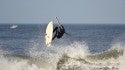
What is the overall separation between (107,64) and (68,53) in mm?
2996

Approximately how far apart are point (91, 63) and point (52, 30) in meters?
3.14

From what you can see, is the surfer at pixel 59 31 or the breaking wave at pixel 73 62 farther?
the breaking wave at pixel 73 62

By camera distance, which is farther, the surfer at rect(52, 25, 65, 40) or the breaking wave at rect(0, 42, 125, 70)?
the breaking wave at rect(0, 42, 125, 70)

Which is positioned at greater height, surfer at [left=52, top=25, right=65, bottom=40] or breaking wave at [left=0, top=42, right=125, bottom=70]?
surfer at [left=52, top=25, right=65, bottom=40]

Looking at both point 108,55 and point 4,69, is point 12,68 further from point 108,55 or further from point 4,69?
point 108,55

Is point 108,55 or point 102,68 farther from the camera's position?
point 108,55

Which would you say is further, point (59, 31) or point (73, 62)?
point (73, 62)

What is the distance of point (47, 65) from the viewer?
24.8m

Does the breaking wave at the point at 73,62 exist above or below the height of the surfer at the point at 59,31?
below

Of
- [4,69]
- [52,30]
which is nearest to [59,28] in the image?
[52,30]

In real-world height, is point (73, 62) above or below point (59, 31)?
below

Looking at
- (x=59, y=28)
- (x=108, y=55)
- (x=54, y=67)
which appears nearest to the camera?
(x=59, y=28)

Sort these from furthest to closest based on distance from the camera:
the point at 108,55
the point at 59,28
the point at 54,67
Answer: the point at 108,55 < the point at 54,67 < the point at 59,28

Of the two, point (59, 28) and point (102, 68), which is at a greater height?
point (59, 28)
